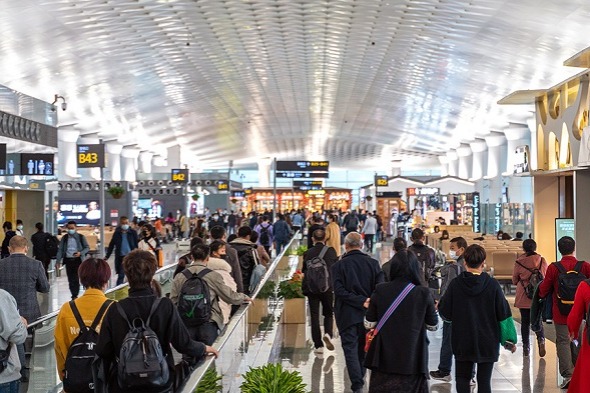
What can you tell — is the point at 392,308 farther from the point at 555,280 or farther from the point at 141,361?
the point at 555,280

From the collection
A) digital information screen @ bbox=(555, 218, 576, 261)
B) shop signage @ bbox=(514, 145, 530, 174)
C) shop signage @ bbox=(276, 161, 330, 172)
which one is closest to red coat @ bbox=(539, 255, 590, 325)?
digital information screen @ bbox=(555, 218, 576, 261)

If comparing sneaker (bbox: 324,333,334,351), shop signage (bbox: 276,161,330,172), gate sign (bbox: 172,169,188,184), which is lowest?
sneaker (bbox: 324,333,334,351)

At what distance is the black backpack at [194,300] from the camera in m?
7.88

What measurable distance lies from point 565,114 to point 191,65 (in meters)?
22.3

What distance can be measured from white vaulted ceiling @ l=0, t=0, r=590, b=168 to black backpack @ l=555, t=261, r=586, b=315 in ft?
42.4

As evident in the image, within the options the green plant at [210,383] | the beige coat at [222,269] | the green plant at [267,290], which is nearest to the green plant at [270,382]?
the green plant at [210,383]

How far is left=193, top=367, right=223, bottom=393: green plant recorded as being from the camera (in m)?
5.54

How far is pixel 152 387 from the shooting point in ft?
16.8

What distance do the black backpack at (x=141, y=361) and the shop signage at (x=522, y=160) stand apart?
1477 centimetres

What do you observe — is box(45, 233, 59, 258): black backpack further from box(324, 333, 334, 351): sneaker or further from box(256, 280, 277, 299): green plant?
box(324, 333, 334, 351): sneaker

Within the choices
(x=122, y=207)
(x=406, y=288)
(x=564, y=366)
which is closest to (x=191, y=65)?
(x=122, y=207)

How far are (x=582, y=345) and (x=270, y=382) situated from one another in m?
2.40

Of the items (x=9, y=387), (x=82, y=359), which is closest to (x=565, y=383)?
(x=9, y=387)

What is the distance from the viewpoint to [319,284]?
11.9m
